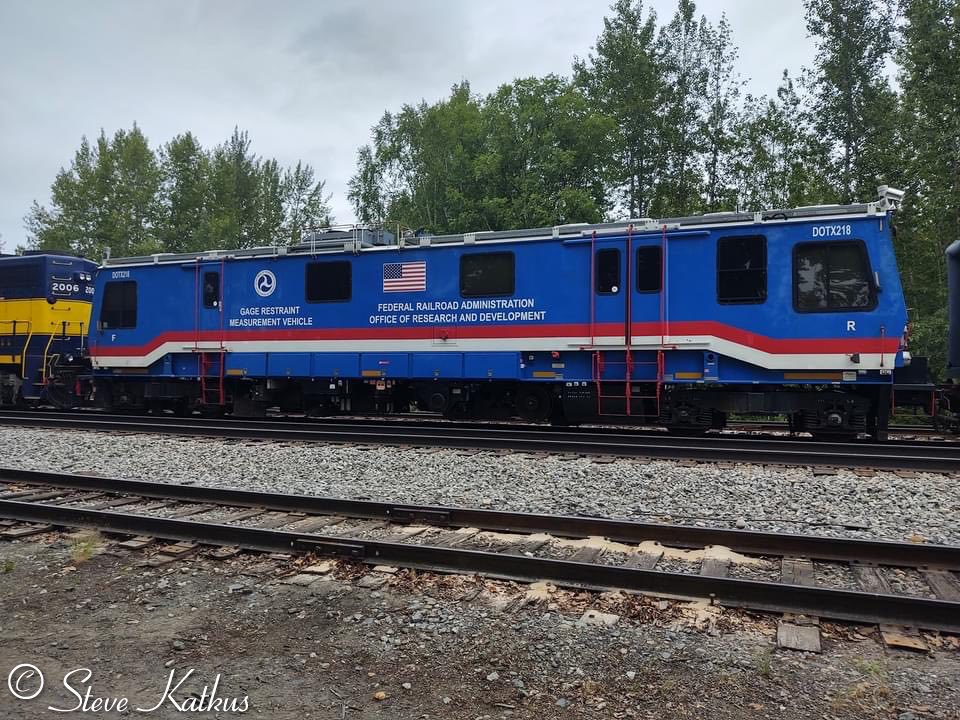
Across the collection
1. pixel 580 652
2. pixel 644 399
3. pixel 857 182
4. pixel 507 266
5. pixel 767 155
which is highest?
pixel 767 155

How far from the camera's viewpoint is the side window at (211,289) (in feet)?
48.9

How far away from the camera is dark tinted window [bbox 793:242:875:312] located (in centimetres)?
1035

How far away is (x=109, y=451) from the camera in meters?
11.1

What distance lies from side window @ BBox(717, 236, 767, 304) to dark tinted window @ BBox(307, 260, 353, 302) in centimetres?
718

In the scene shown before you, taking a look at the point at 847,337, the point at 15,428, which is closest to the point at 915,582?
the point at 847,337

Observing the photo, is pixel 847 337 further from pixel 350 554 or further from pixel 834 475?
pixel 350 554

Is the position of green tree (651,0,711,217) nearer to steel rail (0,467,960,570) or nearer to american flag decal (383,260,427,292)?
american flag decal (383,260,427,292)

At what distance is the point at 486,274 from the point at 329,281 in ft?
11.4

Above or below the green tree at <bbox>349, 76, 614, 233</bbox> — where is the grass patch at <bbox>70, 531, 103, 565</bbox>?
below

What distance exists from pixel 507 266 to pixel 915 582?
29.0 feet

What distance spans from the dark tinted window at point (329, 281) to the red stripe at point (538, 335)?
69 centimetres

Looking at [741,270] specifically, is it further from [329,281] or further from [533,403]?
[329,281]

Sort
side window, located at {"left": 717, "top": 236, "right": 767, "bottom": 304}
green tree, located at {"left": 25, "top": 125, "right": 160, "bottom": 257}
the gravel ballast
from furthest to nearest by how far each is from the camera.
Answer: green tree, located at {"left": 25, "top": 125, "right": 160, "bottom": 257} < side window, located at {"left": 717, "top": 236, "right": 767, "bottom": 304} < the gravel ballast

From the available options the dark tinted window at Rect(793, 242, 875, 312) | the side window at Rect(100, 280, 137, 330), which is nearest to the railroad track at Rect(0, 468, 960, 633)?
the dark tinted window at Rect(793, 242, 875, 312)
